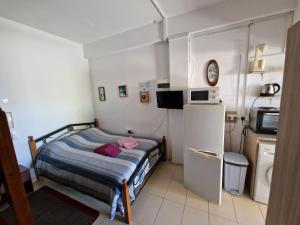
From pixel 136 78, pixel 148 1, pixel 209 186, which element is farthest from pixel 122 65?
pixel 209 186

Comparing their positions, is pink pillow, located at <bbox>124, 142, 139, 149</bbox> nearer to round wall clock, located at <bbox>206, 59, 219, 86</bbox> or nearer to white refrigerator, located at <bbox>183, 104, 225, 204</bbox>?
white refrigerator, located at <bbox>183, 104, 225, 204</bbox>

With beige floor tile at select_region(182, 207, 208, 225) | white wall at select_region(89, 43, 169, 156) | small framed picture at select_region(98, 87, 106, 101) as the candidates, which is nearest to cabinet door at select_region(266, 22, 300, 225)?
beige floor tile at select_region(182, 207, 208, 225)

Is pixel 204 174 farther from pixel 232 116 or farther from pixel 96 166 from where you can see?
pixel 96 166

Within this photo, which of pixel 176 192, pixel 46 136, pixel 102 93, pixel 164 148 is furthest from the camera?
pixel 102 93

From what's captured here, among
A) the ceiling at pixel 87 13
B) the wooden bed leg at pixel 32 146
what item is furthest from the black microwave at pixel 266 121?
the wooden bed leg at pixel 32 146

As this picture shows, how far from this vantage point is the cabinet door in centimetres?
68

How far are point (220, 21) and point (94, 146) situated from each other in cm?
284

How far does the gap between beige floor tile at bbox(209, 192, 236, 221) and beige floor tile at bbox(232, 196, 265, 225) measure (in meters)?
0.05

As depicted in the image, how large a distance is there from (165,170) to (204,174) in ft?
2.94

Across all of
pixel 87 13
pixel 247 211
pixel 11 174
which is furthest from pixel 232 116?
pixel 87 13


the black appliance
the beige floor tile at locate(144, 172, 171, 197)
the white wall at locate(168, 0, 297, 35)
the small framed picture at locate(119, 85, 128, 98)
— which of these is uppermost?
the white wall at locate(168, 0, 297, 35)

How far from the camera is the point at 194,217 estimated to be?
1.67 metres

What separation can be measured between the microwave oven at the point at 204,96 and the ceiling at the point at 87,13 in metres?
1.24

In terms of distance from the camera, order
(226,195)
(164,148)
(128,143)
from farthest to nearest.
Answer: (164,148), (128,143), (226,195)
